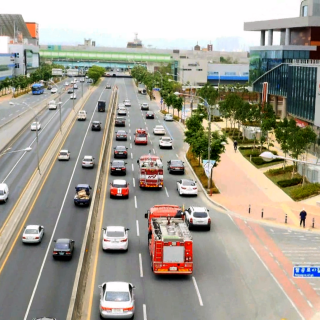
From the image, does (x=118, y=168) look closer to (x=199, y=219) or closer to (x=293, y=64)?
(x=199, y=219)

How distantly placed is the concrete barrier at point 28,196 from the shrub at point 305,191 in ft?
72.7

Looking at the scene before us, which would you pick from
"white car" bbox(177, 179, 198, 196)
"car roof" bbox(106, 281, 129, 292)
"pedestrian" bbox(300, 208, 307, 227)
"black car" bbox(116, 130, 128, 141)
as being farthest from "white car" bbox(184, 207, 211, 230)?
"black car" bbox(116, 130, 128, 141)

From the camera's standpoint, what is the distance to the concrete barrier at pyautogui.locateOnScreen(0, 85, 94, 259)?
42.3 m

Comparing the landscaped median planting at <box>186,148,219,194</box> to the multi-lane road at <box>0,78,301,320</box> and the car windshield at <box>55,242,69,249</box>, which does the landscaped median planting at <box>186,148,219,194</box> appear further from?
the car windshield at <box>55,242,69,249</box>

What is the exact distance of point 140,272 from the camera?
116 ft

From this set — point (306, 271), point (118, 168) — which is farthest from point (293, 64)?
point (306, 271)

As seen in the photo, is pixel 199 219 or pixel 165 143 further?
pixel 165 143

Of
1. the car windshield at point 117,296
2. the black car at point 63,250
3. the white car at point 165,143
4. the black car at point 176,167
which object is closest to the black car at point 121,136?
the white car at point 165,143

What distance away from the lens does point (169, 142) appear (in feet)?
260

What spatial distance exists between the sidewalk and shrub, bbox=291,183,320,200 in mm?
567

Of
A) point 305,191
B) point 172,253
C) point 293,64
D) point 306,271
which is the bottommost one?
point 305,191

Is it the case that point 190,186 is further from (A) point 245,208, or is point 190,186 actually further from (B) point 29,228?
(B) point 29,228

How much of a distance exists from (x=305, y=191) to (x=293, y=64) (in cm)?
4508

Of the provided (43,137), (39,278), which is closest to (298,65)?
(43,137)
